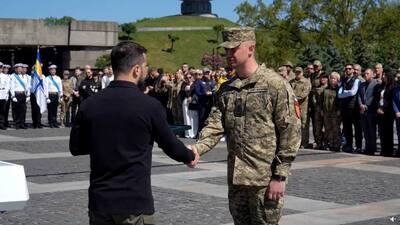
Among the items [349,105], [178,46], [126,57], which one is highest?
[178,46]

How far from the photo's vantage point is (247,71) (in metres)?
5.09

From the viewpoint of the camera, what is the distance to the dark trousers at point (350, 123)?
642 inches

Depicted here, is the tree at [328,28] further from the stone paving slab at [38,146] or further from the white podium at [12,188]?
the white podium at [12,188]

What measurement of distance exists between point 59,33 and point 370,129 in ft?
82.4

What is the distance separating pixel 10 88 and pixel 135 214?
18.2m

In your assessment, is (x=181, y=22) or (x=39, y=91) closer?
(x=39, y=91)

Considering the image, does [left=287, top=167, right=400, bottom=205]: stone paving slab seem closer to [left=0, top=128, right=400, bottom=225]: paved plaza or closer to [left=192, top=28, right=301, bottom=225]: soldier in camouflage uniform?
[left=0, top=128, right=400, bottom=225]: paved plaza

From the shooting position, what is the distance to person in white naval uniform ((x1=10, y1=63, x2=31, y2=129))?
2188cm

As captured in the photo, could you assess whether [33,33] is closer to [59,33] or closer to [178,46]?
[59,33]

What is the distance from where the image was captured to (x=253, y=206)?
16.4ft

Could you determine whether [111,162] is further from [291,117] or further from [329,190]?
[329,190]

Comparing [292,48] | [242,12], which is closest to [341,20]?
[292,48]

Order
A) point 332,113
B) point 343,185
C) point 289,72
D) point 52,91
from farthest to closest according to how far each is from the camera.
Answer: point 52,91
point 289,72
point 332,113
point 343,185

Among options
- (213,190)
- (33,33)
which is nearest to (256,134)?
(213,190)
